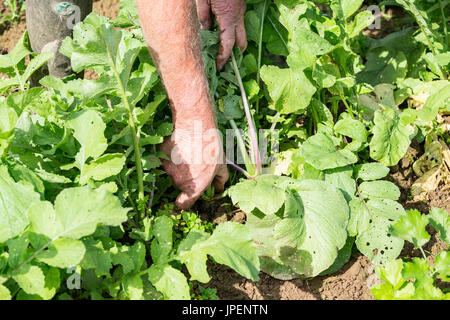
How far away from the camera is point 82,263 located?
4.99 feet

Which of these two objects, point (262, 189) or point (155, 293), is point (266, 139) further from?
point (155, 293)

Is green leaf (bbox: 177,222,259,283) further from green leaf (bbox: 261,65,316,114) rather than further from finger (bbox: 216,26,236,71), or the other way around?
finger (bbox: 216,26,236,71)

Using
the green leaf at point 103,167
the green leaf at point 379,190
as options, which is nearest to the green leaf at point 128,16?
the green leaf at point 103,167

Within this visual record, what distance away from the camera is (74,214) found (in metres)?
1.50

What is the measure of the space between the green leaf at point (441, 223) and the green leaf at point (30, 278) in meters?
1.31

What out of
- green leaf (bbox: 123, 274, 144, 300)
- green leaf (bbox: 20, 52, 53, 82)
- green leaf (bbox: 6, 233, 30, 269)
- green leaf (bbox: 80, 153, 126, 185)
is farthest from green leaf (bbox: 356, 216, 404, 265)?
green leaf (bbox: 20, 52, 53, 82)

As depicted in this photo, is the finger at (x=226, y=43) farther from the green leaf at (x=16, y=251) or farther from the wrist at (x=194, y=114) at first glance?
the green leaf at (x=16, y=251)

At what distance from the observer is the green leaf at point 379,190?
2127mm

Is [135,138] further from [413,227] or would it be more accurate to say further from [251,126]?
[413,227]

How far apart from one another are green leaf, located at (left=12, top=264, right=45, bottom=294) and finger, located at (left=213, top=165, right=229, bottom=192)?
2.95ft

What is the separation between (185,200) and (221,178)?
192 millimetres

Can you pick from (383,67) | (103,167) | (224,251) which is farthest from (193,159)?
(383,67)

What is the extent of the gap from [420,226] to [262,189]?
58cm

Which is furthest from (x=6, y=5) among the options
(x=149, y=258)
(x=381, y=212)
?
(x=381, y=212)
